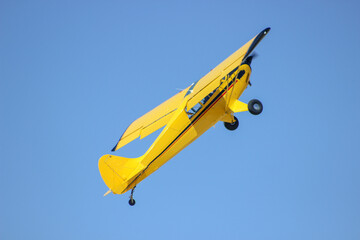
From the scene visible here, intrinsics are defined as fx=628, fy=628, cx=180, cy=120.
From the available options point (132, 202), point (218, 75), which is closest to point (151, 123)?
point (132, 202)

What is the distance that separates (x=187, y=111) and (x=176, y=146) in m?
0.98

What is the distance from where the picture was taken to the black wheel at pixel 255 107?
17.1 meters

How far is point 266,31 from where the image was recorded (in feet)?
50.2

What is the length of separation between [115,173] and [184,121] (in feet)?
7.45

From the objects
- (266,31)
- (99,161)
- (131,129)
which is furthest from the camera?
(131,129)

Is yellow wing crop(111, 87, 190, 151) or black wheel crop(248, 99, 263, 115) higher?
yellow wing crop(111, 87, 190, 151)

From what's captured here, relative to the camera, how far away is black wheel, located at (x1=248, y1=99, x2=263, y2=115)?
17.1 m

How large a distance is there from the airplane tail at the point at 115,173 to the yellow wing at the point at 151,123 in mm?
533

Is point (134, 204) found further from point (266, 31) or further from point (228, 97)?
point (266, 31)

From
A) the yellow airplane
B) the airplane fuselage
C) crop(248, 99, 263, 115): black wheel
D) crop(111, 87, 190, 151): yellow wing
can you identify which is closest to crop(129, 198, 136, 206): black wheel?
the yellow airplane

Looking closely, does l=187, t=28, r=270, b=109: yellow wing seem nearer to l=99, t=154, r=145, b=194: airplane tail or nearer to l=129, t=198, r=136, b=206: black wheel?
l=99, t=154, r=145, b=194: airplane tail

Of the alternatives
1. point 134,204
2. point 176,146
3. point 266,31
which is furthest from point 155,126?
point 266,31

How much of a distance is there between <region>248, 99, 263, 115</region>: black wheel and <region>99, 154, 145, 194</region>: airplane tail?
3.34 meters

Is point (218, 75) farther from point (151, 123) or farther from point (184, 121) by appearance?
point (151, 123)
